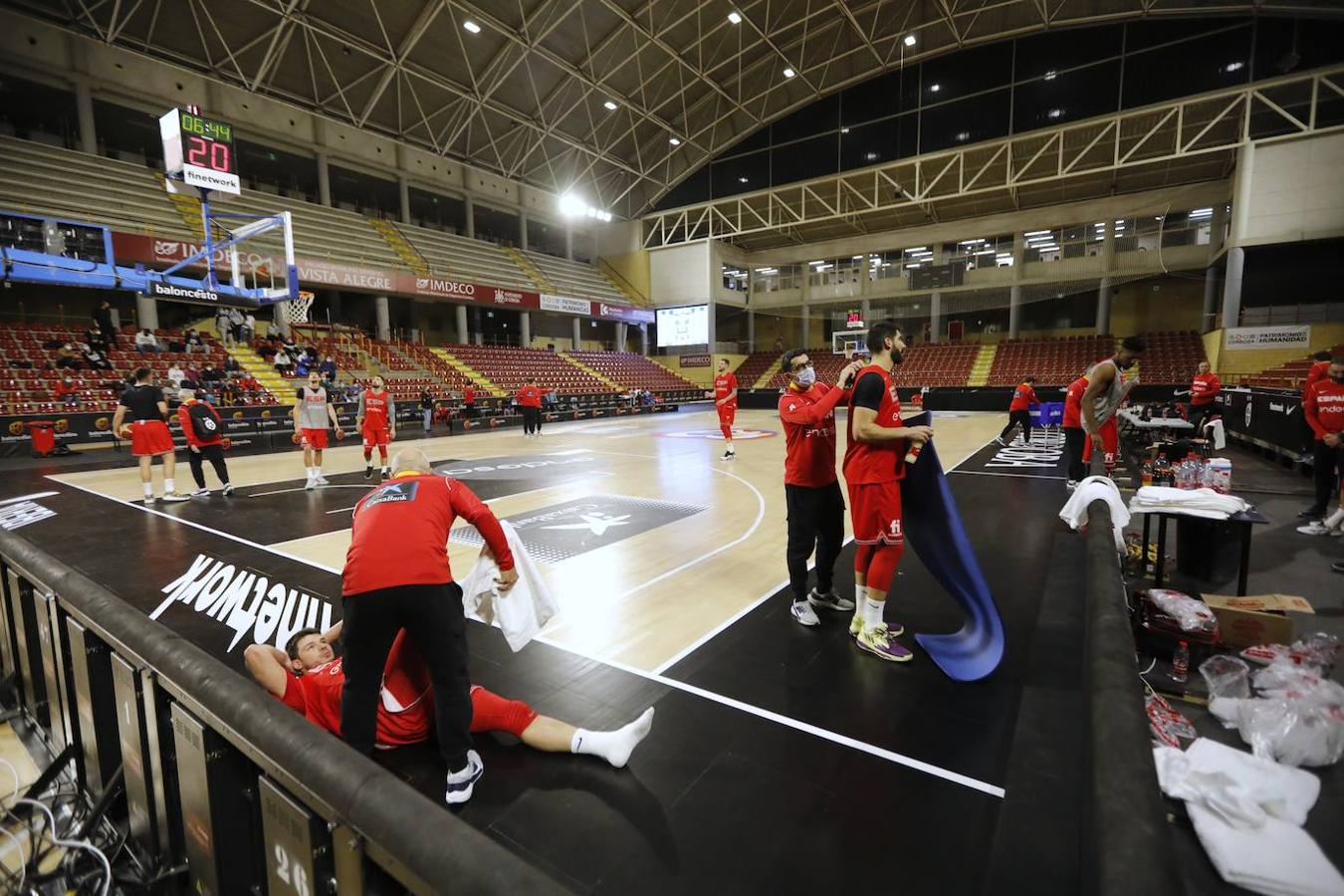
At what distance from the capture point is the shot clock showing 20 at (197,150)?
12.1m

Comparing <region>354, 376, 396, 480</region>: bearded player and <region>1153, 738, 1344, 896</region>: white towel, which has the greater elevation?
<region>354, 376, 396, 480</region>: bearded player

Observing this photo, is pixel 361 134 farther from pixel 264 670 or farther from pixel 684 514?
pixel 264 670

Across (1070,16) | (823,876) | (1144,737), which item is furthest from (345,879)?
(1070,16)

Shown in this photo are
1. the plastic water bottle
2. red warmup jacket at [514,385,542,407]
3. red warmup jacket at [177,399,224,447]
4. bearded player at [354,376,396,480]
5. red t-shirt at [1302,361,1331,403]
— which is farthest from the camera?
red warmup jacket at [514,385,542,407]

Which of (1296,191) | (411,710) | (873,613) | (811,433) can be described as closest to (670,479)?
(811,433)

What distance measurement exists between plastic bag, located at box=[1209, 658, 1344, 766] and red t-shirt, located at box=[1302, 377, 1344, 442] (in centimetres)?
472

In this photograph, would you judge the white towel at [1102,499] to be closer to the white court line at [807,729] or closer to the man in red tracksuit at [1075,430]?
the white court line at [807,729]

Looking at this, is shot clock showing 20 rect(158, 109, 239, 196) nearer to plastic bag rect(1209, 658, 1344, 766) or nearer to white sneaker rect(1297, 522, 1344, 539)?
plastic bag rect(1209, 658, 1344, 766)

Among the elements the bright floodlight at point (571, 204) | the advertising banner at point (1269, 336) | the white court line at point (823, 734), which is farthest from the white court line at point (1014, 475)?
the bright floodlight at point (571, 204)

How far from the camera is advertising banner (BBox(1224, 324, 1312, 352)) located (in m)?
19.1

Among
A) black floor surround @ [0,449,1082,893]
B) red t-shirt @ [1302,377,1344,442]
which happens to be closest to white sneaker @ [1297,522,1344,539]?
red t-shirt @ [1302,377,1344,442]

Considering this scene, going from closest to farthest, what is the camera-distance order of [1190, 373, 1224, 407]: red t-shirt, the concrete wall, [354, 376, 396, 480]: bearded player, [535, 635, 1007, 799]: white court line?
[535, 635, 1007, 799]: white court line < [354, 376, 396, 480]: bearded player < [1190, 373, 1224, 407]: red t-shirt < the concrete wall

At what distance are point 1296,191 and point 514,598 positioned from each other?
2782 centimetres

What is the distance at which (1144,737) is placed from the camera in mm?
1365
